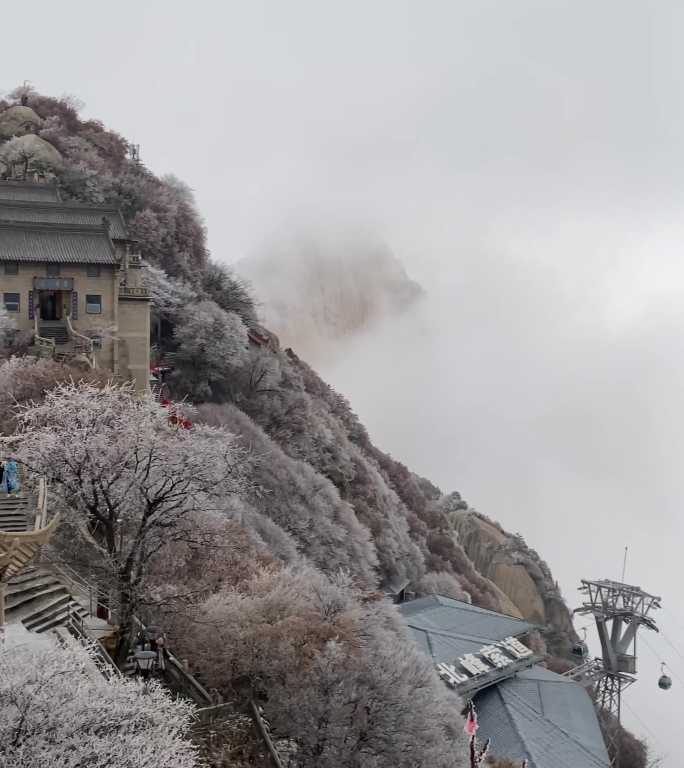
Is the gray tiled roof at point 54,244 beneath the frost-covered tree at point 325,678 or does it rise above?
above

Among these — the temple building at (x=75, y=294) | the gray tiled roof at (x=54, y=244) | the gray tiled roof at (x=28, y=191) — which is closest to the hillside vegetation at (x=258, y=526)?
the gray tiled roof at (x=28, y=191)

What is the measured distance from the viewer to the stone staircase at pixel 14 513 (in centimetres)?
1934

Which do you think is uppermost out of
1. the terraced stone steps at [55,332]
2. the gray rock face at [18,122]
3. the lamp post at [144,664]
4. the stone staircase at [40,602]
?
the gray rock face at [18,122]

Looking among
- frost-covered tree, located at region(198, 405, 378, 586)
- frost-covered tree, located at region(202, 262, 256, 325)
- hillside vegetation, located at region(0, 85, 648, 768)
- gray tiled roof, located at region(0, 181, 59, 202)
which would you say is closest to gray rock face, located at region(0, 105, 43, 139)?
hillside vegetation, located at region(0, 85, 648, 768)

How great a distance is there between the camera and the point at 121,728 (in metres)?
10.6

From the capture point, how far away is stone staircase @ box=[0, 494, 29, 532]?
1934 centimetres

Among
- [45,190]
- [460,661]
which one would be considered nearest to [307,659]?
[460,661]

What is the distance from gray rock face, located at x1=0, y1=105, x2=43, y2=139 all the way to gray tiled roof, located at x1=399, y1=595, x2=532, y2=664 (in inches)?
2138

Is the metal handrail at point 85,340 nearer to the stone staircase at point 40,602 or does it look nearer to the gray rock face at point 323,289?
the stone staircase at point 40,602

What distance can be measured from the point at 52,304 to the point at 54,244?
347 cm

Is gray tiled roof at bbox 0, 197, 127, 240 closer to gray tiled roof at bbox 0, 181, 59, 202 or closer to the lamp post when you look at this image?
gray tiled roof at bbox 0, 181, 59, 202

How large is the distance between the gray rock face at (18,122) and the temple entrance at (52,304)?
3009cm

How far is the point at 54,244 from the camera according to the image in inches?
1719

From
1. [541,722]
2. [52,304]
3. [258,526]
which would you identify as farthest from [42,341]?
[541,722]
